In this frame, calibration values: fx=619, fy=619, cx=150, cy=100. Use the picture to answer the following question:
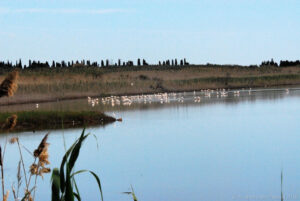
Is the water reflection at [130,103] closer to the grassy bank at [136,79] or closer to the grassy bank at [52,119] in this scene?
the grassy bank at [136,79]

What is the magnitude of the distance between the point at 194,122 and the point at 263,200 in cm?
1784

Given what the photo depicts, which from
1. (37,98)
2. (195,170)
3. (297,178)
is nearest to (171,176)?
(195,170)

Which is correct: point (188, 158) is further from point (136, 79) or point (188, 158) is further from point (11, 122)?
point (136, 79)

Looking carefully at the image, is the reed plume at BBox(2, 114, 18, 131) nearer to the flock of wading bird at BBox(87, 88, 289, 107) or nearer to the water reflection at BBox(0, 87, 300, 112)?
the water reflection at BBox(0, 87, 300, 112)

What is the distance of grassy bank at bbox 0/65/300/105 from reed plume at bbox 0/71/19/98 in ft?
138

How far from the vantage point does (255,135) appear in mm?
21609

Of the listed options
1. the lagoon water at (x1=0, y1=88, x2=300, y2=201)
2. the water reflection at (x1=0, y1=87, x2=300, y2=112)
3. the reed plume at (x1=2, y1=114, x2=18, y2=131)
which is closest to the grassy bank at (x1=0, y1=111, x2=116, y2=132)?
the lagoon water at (x1=0, y1=88, x2=300, y2=201)

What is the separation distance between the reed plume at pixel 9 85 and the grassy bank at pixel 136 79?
138ft

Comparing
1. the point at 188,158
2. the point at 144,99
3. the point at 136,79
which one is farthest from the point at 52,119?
the point at 136,79

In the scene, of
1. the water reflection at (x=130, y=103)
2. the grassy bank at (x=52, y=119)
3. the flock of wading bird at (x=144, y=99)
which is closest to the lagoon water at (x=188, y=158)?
the grassy bank at (x=52, y=119)

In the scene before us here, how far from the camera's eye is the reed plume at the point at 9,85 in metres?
3.16

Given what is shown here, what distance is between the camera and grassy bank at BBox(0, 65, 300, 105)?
51375 millimetres

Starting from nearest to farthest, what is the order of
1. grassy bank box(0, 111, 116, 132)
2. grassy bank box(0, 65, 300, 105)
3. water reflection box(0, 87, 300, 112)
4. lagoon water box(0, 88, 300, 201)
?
1. lagoon water box(0, 88, 300, 201)
2. grassy bank box(0, 111, 116, 132)
3. water reflection box(0, 87, 300, 112)
4. grassy bank box(0, 65, 300, 105)

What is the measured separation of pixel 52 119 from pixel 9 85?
75.0 ft
